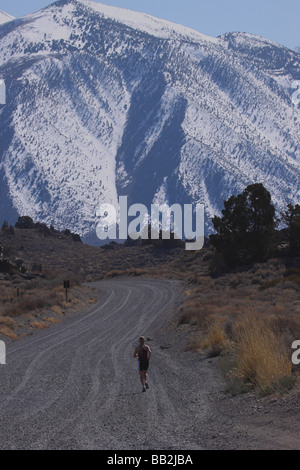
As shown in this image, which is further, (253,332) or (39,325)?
(39,325)

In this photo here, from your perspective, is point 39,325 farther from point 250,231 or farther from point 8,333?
point 250,231

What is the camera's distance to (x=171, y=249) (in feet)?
310

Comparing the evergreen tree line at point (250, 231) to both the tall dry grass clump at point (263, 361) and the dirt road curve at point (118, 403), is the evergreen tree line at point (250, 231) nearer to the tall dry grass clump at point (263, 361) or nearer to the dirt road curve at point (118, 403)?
the dirt road curve at point (118, 403)

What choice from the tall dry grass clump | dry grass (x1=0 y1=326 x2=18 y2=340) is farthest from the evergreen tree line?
the tall dry grass clump

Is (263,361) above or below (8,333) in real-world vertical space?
above

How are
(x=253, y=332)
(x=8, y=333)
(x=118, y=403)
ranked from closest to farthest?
(x=118, y=403)
(x=253, y=332)
(x=8, y=333)

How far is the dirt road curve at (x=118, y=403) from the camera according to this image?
33.1ft

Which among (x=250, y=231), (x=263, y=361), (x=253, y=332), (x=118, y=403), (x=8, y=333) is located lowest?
(x=118, y=403)

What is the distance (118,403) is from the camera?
1328 cm

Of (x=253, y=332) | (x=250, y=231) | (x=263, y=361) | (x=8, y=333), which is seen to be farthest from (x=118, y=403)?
(x=250, y=231)

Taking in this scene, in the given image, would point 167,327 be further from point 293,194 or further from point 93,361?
point 293,194

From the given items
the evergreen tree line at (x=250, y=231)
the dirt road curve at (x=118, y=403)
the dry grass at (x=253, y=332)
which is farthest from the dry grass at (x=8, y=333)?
the evergreen tree line at (x=250, y=231)

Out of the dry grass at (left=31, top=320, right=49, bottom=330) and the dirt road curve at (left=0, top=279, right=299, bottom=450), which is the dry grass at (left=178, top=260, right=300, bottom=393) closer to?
the dirt road curve at (left=0, top=279, right=299, bottom=450)

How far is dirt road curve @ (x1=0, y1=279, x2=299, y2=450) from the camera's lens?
10102 mm
